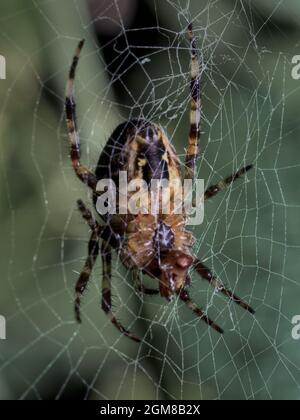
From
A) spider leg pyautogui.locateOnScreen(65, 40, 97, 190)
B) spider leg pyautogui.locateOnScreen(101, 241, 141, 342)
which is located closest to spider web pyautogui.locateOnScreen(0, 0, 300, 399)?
spider leg pyautogui.locateOnScreen(101, 241, 141, 342)

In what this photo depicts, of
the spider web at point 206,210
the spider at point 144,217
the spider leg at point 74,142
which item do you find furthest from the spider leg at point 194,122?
the spider web at point 206,210

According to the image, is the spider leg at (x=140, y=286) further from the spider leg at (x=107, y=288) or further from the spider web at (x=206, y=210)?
the spider web at (x=206, y=210)

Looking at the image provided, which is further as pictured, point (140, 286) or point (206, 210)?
point (206, 210)

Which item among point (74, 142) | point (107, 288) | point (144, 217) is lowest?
point (107, 288)

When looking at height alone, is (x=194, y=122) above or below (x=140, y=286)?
above

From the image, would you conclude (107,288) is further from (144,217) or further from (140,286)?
(144,217)

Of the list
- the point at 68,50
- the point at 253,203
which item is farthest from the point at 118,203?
the point at 68,50

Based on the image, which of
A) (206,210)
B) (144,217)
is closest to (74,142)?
(144,217)

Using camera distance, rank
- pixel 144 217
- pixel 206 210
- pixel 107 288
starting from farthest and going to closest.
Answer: pixel 206 210 < pixel 107 288 < pixel 144 217

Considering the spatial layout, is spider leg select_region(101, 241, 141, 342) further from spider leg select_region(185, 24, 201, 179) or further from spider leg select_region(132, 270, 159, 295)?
spider leg select_region(185, 24, 201, 179)
